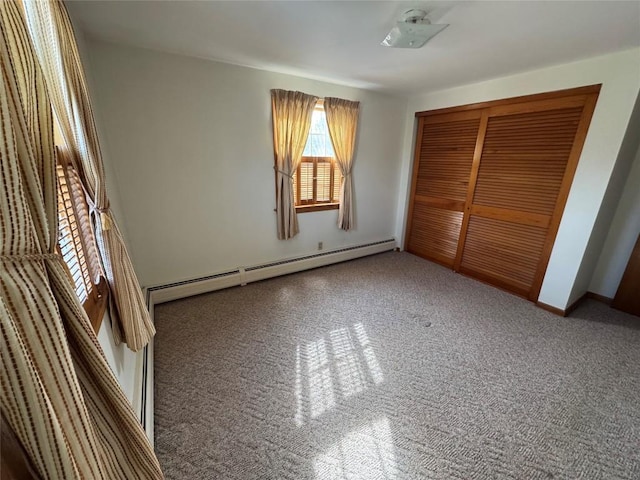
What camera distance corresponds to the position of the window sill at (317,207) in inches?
126

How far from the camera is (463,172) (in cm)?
312

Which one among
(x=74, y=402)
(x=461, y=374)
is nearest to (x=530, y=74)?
(x=461, y=374)

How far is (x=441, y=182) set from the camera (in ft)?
11.1

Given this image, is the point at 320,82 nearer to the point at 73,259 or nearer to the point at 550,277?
the point at 73,259

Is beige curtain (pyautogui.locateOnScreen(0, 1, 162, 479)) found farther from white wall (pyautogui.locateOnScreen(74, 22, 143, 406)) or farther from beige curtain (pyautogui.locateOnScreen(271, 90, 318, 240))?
beige curtain (pyautogui.locateOnScreen(271, 90, 318, 240))

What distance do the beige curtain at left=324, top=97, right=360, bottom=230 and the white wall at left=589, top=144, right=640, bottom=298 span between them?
269cm

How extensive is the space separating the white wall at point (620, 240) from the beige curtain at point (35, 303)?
397 centimetres

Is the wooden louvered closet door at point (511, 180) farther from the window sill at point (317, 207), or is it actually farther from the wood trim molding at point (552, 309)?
the window sill at point (317, 207)

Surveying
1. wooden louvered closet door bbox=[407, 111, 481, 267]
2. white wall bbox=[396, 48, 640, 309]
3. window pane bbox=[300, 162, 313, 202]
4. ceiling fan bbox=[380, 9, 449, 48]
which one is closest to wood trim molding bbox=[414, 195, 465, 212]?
wooden louvered closet door bbox=[407, 111, 481, 267]

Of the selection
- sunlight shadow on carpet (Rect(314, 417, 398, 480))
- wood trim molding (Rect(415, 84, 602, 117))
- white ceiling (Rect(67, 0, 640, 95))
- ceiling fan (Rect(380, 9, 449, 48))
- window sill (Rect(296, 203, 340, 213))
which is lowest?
sunlight shadow on carpet (Rect(314, 417, 398, 480))

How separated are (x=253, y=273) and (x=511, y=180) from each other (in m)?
2.98

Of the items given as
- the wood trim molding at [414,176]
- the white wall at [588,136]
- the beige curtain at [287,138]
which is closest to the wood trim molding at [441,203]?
the wood trim molding at [414,176]

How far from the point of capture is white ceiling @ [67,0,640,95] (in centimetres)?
146

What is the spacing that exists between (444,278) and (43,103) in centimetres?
352
